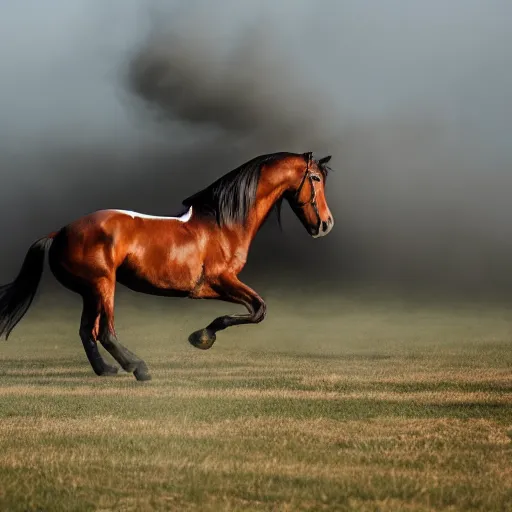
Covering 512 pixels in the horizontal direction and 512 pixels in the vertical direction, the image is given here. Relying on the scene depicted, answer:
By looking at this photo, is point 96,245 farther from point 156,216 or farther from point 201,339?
point 201,339

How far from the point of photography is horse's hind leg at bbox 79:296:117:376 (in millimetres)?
11672

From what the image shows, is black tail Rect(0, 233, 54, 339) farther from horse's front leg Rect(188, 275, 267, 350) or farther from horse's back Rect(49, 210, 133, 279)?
horse's front leg Rect(188, 275, 267, 350)

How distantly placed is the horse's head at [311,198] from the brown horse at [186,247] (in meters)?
0.01

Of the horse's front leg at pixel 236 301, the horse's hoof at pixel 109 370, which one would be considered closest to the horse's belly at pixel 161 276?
the horse's front leg at pixel 236 301

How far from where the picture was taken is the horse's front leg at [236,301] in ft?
38.5

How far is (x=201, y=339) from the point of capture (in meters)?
11.6

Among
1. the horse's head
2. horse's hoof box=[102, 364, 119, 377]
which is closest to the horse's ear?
the horse's head

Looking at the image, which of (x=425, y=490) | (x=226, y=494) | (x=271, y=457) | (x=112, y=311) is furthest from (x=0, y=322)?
(x=425, y=490)

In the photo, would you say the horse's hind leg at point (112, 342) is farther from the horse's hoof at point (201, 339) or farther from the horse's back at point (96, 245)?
the horse's hoof at point (201, 339)

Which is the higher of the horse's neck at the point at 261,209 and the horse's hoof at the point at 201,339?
the horse's neck at the point at 261,209

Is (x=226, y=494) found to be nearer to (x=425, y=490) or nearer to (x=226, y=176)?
(x=425, y=490)

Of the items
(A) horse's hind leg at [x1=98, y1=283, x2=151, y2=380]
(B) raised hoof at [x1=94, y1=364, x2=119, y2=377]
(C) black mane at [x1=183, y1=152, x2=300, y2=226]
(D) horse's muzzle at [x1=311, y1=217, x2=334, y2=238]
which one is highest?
(C) black mane at [x1=183, y1=152, x2=300, y2=226]

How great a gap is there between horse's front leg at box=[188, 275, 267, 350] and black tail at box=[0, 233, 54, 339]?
2458mm

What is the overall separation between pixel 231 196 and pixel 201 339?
5.95 ft
